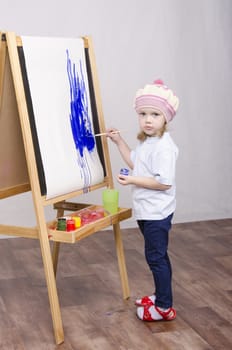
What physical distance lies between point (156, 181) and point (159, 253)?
0.32 meters

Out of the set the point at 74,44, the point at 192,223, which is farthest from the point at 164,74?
the point at 74,44

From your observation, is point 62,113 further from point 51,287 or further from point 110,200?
point 51,287

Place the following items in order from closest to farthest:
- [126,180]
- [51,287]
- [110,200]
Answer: [51,287] → [126,180] → [110,200]

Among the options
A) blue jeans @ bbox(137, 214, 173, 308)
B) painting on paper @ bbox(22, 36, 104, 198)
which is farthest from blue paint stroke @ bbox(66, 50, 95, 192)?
blue jeans @ bbox(137, 214, 173, 308)

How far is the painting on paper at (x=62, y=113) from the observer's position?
A: 2684mm

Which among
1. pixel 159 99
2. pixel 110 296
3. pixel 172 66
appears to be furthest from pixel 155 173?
pixel 172 66

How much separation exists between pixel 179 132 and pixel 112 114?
50cm

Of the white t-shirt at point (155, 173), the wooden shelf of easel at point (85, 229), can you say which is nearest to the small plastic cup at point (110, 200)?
the wooden shelf of easel at point (85, 229)

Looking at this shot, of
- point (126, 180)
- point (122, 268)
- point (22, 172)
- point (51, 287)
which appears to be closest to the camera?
point (51, 287)

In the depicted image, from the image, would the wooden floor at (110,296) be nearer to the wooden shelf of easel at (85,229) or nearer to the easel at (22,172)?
the easel at (22,172)

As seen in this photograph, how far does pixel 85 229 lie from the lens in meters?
2.77

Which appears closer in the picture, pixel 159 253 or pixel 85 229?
pixel 85 229

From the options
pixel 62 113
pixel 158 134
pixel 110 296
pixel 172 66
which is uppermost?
pixel 172 66

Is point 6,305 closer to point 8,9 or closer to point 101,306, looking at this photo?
point 101,306
